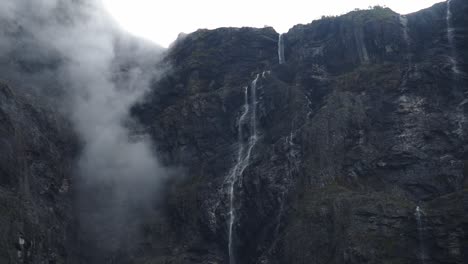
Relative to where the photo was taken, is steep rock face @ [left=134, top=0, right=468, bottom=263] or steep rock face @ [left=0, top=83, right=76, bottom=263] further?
steep rock face @ [left=0, top=83, right=76, bottom=263]

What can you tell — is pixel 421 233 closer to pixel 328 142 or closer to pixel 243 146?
pixel 328 142

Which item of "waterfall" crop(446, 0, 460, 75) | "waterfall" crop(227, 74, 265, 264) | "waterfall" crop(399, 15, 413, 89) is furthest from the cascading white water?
"waterfall" crop(227, 74, 265, 264)

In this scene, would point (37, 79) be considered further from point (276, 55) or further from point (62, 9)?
point (276, 55)

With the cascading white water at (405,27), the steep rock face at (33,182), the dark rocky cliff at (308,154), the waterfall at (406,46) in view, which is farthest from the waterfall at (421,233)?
the steep rock face at (33,182)

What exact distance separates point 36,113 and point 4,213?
60.2 ft

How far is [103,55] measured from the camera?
86.5 m

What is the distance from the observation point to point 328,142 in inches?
2381

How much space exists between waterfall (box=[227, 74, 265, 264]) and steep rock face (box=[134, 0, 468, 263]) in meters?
0.66

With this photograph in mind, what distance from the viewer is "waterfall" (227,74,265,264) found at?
61281 mm

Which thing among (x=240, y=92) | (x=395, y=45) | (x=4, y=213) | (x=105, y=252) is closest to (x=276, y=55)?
(x=240, y=92)

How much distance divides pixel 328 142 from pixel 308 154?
2554mm

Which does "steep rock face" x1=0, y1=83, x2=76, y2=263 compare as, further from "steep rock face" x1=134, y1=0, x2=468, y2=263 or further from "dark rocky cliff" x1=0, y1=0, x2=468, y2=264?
"steep rock face" x1=134, y1=0, x2=468, y2=263

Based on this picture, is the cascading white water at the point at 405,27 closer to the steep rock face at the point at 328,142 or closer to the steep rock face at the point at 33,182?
the steep rock face at the point at 328,142

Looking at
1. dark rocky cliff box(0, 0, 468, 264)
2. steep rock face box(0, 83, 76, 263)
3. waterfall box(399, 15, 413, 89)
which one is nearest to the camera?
dark rocky cliff box(0, 0, 468, 264)
